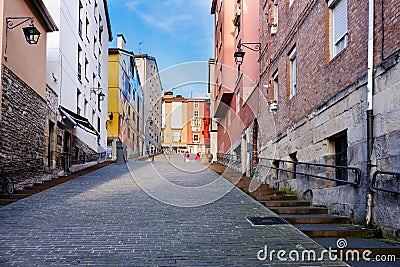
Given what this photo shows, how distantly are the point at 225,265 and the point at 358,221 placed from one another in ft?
10.3

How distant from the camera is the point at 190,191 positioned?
14156 mm

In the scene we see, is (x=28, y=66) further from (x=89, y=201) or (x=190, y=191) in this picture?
(x=190, y=191)

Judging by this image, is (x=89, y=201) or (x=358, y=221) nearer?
(x=358, y=221)

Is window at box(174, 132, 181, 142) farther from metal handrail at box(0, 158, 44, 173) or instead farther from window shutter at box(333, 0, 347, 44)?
window shutter at box(333, 0, 347, 44)

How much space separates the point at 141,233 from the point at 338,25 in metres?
6.01

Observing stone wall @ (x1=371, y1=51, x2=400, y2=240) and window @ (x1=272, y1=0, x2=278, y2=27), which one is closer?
stone wall @ (x1=371, y1=51, x2=400, y2=240)

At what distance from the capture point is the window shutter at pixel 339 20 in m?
9.06

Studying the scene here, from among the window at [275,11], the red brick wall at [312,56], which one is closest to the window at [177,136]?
the red brick wall at [312,56]

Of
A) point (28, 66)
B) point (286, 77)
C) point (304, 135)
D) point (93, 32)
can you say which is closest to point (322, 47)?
point (304, 135)

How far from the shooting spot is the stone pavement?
6016mm

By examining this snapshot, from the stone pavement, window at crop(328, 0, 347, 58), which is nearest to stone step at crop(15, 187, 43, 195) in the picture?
the stone pavement

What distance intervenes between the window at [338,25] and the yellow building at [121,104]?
78.2ft

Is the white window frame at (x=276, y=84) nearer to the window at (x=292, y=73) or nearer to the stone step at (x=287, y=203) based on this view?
the window at (x=292, y=73)

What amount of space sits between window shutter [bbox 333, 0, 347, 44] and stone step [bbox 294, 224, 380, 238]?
3.99m
